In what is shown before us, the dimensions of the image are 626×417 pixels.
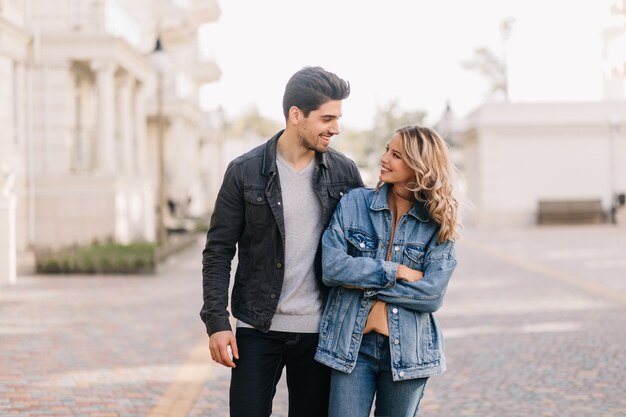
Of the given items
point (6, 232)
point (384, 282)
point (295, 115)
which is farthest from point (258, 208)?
point (6, 232)

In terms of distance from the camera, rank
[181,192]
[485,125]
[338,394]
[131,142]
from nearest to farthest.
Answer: [338,394] < [131,142] < [181,192] < [485,125]

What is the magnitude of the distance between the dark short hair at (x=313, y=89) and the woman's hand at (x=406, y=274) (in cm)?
69

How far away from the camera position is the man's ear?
3930 millimetres

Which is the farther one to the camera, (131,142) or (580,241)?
(131,142)

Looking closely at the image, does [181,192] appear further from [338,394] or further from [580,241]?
[338,394]

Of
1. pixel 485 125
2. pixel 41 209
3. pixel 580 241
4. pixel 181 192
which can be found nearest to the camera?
pixel 41 209

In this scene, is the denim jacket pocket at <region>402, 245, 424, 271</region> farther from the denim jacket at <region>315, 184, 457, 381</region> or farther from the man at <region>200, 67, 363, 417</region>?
the man at <region>200, 67, 363, 417</region>

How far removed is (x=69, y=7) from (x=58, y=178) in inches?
154

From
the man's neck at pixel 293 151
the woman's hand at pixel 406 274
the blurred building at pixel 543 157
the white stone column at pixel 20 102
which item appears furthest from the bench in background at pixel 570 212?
the woman's hand at pixel 406 274

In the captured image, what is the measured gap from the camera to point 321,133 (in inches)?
153

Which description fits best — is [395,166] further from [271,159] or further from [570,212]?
[570,212]

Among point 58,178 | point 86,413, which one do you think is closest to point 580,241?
point 58,178

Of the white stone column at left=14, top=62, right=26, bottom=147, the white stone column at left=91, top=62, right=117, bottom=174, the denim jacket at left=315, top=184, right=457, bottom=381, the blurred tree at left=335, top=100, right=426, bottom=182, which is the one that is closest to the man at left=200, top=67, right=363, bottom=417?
the denim jacket at left=315, top=184, right=457, bottom=381

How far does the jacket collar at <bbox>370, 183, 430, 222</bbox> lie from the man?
226 mm
